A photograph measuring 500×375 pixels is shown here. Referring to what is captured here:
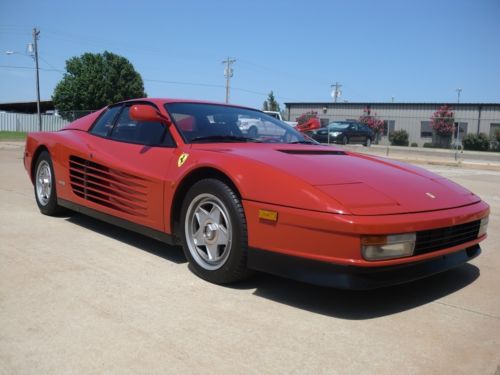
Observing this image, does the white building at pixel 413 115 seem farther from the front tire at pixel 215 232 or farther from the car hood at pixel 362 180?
the front tire at pixel 215 232

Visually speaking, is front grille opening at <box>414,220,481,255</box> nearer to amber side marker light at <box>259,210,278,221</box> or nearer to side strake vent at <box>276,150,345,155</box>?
amber side marker light at <box>259,210,278,221</box>

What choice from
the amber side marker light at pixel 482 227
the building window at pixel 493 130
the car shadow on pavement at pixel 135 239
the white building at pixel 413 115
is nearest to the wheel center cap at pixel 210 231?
the car shadow on pavement at pixel 135 239

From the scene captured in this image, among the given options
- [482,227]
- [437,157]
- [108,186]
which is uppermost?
[108,186]

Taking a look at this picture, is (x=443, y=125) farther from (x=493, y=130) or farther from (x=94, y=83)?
(x=94, y=83)

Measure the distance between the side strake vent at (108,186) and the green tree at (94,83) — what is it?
51.6m

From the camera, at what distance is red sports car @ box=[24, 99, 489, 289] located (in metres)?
2.58

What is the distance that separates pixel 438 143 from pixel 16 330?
1032 inches

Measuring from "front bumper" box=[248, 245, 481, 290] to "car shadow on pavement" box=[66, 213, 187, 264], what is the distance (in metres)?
1.05

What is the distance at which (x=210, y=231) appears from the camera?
123 inches

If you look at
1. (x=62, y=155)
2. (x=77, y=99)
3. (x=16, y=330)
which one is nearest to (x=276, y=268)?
(x=16, y=330)

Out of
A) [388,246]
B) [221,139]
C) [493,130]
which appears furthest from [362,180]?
[493,130]

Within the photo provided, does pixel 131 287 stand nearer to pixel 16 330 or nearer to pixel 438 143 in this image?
pixel 16 330

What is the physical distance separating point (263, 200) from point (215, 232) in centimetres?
47

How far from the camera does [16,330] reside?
7.80ft
